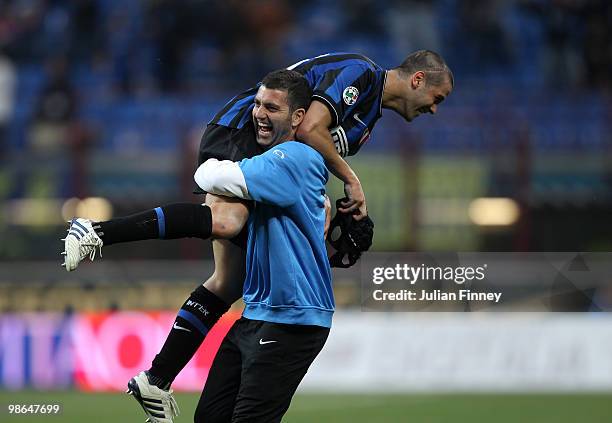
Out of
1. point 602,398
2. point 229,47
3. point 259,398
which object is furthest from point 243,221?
point 229,47

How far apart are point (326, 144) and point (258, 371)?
99cm

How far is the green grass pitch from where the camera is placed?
7398 mm

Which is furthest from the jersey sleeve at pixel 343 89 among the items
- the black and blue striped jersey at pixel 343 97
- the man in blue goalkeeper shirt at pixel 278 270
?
the man in blue goalkeeper shirt at pixel 278 270

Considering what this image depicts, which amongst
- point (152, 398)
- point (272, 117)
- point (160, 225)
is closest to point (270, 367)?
point (160, 225)

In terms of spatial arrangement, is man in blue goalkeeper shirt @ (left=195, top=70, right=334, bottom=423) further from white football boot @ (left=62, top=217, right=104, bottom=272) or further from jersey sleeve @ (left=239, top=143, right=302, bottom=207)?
white football boot @ (left=62, top=217, right=104, bottom=272)

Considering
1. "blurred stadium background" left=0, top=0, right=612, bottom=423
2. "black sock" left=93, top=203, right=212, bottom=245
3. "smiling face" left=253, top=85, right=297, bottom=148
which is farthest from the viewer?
"blurred stadium background" left=0, top=0, right=612, bottom=423

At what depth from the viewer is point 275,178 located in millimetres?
3795

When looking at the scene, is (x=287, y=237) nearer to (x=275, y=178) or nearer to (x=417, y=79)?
(x=275, y=178)

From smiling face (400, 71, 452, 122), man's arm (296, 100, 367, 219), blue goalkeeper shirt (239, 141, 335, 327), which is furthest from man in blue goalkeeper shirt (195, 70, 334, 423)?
smiling face (400, 71, 452, 122)

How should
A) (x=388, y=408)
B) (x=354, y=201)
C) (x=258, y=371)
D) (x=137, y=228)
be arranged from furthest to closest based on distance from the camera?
(x=388, y=408)
(x=354, y=201)
(x=258, y=371)
(x=137, y=228)

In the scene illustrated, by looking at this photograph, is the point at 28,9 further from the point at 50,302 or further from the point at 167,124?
the point at 50,302

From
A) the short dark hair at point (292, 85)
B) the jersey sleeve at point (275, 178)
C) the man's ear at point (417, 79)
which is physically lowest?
the jersey sleeve at point (275, 178)

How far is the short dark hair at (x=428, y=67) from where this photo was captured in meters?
4.79

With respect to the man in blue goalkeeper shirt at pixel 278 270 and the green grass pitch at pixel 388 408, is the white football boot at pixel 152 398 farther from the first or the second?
the green grass pitch at pixel 388 408
